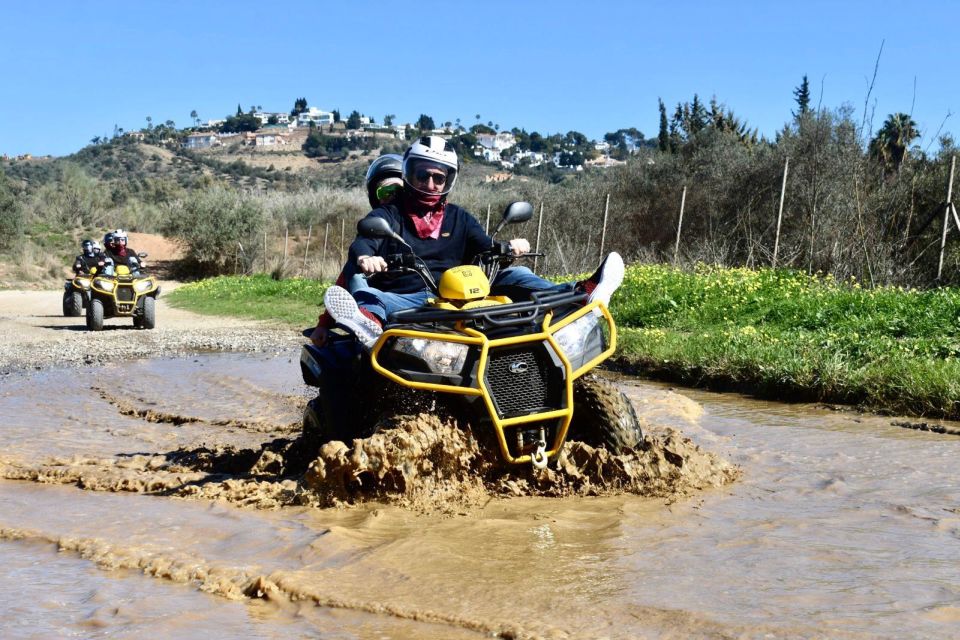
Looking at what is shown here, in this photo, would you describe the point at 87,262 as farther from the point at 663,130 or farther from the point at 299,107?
the point at 299,107

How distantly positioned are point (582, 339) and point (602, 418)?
0.52m

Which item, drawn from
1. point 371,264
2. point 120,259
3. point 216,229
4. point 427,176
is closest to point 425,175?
point 427,176

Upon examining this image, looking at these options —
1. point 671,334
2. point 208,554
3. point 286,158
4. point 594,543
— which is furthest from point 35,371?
point 286,158

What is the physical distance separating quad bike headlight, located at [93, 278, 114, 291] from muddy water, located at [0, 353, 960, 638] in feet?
35.8

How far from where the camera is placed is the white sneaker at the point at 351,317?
15.6 ft

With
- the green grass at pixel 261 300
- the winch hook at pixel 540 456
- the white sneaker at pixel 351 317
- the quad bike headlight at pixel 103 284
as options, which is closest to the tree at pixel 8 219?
the green grass at pixel 261 300

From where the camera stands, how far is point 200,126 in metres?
172

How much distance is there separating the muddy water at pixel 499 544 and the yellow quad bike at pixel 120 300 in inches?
421

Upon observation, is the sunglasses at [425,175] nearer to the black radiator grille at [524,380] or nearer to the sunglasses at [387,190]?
the sunglasses at [387,190]

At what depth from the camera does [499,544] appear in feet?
14.0

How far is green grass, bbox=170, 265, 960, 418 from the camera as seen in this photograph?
7895mm

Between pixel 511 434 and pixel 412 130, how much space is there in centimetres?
15010

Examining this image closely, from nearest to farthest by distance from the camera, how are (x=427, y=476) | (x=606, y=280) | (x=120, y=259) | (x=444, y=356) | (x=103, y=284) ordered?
(x=444, y=356), (x=427, y=476), (x=606, y=280), (x=103, y=284), (x=120, y=259)

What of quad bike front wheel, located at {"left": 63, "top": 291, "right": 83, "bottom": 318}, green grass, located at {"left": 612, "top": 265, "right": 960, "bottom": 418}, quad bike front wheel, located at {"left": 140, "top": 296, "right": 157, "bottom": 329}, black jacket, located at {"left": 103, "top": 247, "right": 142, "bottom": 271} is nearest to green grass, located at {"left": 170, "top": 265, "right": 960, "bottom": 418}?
green grass, located at {"left": 612, "top": 265, "right": 960, "bottom": 418}
